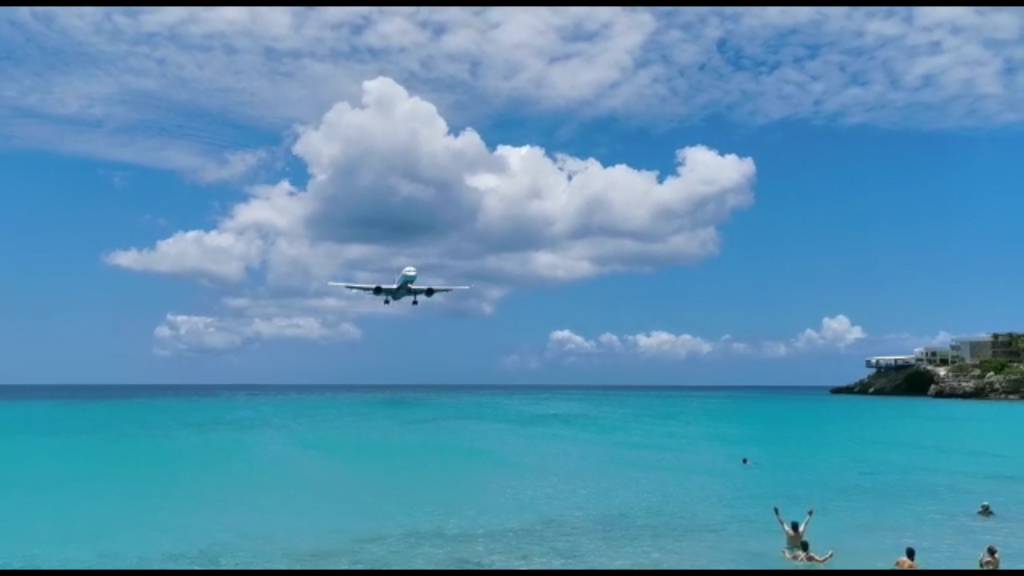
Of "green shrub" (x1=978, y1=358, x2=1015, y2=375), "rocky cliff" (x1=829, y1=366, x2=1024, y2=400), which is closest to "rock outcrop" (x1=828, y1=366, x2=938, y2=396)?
"rocky cliff" (x1=829, y1=366, x2=1024, y2=400)

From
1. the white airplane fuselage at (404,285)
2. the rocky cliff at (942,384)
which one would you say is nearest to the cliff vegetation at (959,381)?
the rocky cliff at (942,384)

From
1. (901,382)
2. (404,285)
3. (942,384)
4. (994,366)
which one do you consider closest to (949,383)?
(942,384)

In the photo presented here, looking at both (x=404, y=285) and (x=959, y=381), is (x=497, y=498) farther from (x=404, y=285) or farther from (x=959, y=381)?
(x=959, y=381)

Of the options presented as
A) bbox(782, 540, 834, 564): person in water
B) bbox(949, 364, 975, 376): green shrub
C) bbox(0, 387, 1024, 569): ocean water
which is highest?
bbox(949, 364, 975, 376): green shrub

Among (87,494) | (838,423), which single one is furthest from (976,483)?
(838,423)

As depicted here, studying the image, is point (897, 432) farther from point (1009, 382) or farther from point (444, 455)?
point (1009, 382)

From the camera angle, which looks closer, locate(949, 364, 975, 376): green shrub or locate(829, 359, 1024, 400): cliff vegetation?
locate(829, 359, 1024, 400): cliff vegetation

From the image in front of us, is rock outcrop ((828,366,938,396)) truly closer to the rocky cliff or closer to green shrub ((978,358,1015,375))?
the rocky cliff
